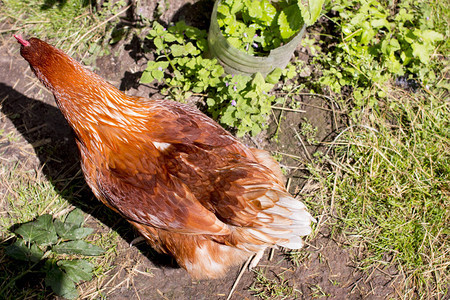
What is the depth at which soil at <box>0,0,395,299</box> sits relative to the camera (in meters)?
2.84

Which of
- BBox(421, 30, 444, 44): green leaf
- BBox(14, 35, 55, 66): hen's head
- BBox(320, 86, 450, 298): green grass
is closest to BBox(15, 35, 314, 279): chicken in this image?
BBox(14, 35, 55, 66): hen's head

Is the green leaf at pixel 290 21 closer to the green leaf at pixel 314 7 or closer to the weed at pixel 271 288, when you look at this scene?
the green leaf at pixel 314 7

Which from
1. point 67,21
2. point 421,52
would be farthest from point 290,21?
point 67,21

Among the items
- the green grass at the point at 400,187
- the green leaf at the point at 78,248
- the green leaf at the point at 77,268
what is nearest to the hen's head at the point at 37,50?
the green leaf at the point at 78,248

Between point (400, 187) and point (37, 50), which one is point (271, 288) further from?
point (37, 50)

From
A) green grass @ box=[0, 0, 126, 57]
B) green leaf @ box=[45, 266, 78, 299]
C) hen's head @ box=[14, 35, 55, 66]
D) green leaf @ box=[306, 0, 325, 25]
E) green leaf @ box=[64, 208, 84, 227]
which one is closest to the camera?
hen's head @ box=[14, 35, 55, 66]

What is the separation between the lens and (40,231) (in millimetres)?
2795

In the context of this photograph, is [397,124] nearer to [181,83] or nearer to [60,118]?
[181,83]

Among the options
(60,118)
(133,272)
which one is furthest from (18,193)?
(133,272)

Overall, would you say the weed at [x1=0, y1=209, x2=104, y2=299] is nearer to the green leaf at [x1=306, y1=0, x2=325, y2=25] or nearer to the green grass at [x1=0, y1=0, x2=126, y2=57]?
the green grass at [x1=0, y1=0, x2=126, y2=57]

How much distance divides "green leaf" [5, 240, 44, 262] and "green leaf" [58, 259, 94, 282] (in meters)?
0.18

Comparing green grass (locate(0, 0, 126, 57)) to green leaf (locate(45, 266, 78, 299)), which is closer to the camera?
green leaf (locate(45, 266, 78, 299))

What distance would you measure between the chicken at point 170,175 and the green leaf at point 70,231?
671 millimetres

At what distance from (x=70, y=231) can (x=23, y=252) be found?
1.19 ft
